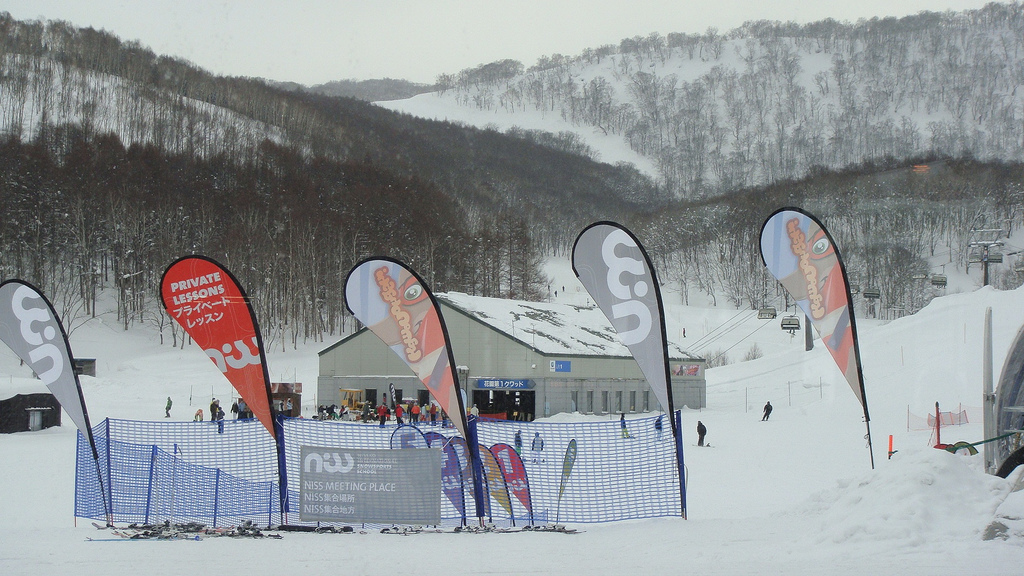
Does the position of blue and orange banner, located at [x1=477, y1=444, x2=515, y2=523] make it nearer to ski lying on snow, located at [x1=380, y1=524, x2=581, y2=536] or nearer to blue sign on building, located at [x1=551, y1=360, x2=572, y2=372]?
ski lying on snow, located at [x1=380, y1=524, x2=581, y2=536]

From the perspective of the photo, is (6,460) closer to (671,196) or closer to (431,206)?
(431,206)

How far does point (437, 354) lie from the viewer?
1090 cm

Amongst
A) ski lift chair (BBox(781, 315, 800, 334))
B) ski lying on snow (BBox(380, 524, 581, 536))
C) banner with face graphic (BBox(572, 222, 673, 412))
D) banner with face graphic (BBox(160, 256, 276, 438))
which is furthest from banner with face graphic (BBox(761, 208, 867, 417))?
ski lift chair (BBox(781, 315, 800, 334))

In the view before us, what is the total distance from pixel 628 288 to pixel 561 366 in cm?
2595

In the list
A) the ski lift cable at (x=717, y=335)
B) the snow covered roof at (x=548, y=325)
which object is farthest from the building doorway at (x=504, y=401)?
the ski lift cable at (x=717, y=335)

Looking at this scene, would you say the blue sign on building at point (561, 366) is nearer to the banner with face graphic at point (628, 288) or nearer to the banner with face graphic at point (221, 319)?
the banner with face graphic at point (221, 319)

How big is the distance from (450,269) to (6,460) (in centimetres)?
5093

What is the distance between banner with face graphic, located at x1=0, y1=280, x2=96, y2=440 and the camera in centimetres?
1127

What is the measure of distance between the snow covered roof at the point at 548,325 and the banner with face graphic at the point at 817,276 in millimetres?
23753

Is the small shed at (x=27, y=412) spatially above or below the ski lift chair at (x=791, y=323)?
below

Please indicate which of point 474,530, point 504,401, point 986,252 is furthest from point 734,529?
point 986,252

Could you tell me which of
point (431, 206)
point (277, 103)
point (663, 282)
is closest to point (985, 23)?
point (663, 282)

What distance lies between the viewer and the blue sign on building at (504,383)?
3553 centimetres

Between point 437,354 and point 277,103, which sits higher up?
point 277,103
